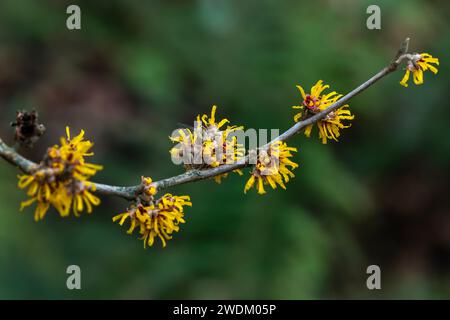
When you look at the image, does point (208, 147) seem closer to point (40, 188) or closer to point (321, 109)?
point (321, 109)

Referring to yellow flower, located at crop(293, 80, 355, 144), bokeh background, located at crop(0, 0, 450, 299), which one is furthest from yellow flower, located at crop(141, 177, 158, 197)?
bokeh background, located at crop(0, 0, 450, 299)

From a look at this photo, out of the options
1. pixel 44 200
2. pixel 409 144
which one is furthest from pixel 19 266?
pixel 409 144

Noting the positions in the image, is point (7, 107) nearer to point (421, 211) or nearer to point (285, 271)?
point (285, 271)

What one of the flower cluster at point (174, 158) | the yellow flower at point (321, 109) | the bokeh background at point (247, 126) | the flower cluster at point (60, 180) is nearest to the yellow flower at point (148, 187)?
the flower cluster at point (174, 158)

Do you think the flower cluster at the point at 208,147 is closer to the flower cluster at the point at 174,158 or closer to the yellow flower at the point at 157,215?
the flower cluster at the point at 174,158

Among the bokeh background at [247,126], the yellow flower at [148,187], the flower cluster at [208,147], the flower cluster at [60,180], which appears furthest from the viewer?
the bokeh background at [247,126]

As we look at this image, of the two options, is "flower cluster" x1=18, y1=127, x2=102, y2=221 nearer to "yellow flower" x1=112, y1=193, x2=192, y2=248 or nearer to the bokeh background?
"yellow flower" x1=112, y1=193, x2=192, y2=248

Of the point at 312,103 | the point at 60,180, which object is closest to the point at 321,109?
the point at 312,103
